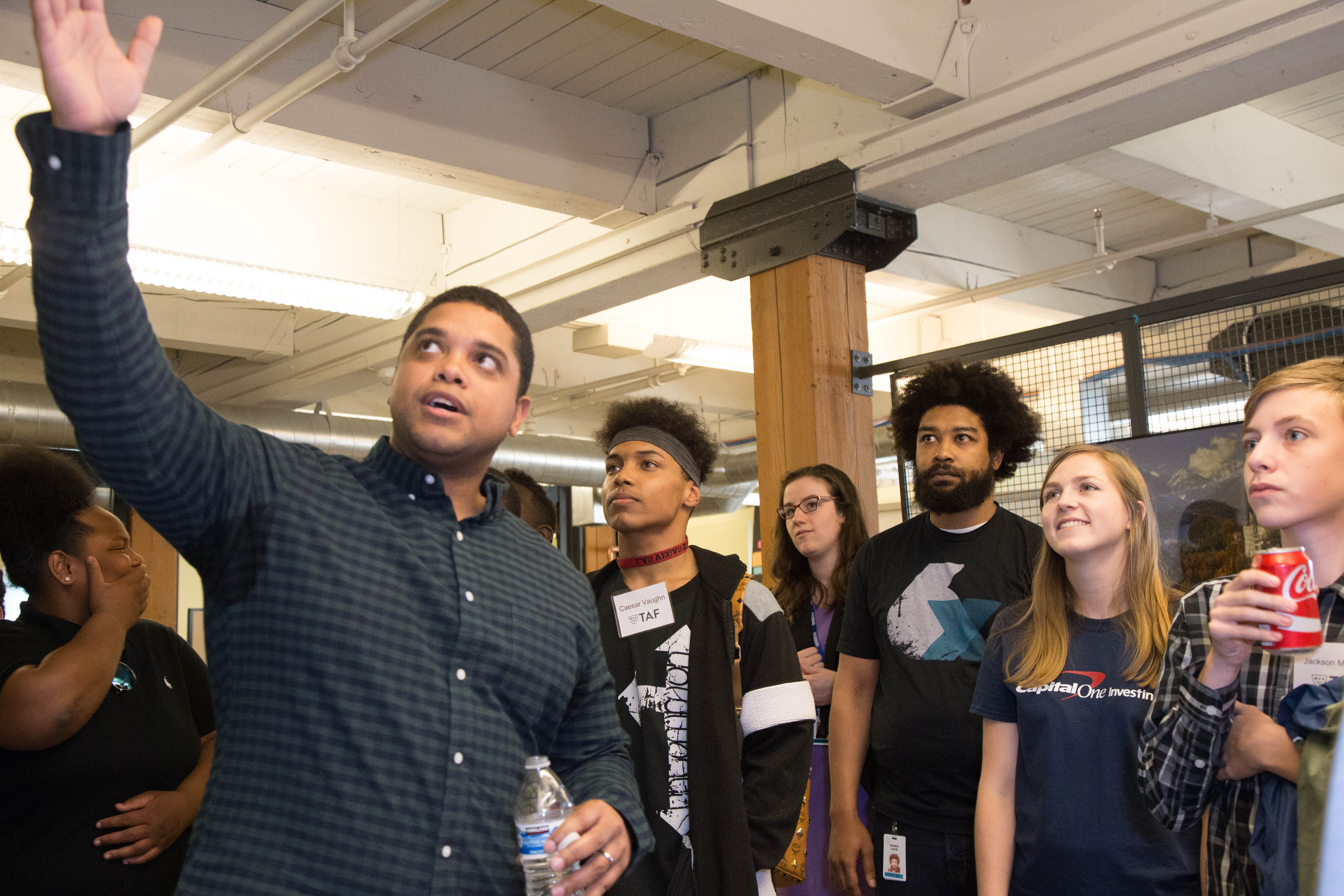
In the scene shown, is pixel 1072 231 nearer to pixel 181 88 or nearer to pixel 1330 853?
pixel 181 88

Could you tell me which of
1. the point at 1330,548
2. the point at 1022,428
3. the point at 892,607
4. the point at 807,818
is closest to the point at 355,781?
the point at 1330,548

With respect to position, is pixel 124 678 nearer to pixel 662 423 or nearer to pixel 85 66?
pixel 662 423

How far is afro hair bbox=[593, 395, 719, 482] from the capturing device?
2.71 metres

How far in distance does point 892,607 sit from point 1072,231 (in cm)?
410

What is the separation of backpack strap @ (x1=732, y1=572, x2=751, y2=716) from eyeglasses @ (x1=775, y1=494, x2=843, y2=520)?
31.2 inches

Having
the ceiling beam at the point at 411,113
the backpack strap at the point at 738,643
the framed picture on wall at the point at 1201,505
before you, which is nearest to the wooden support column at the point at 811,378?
the ceiling beam at the point at 411,113

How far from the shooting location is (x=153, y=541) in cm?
841

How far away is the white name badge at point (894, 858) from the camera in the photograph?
7.59 feet

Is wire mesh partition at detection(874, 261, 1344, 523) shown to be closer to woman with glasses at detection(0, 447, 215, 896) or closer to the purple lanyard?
the purple lanyard

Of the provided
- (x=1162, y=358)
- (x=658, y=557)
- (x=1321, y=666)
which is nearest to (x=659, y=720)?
(x=658, y=557)

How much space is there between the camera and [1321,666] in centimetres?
149

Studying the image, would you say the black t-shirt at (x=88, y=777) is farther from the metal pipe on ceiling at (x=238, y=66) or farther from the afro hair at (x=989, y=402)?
the afro hair at (x=989, y=402)

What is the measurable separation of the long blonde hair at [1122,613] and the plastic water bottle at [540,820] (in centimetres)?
101

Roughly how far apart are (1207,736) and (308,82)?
293cm
